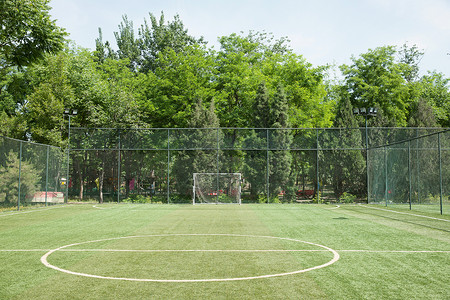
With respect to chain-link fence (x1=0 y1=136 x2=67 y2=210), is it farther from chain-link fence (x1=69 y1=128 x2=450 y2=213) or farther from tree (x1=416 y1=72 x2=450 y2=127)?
tree (x1=416 y1=72 x2=450 y2=127)

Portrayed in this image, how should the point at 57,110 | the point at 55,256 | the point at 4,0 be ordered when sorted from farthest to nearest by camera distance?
1. the point at 57,110
2. the point at 4,0
3. the point at 55,256

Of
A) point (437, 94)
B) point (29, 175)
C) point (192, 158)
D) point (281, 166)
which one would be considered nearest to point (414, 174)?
point (281, 166)

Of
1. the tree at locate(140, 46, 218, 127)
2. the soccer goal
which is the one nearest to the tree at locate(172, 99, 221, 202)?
the soccer goal

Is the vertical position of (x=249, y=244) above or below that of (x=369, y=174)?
below

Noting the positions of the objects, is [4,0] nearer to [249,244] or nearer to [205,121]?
[249,244]

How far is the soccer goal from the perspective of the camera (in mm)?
22219

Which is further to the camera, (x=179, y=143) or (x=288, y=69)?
(x=288, y=69)

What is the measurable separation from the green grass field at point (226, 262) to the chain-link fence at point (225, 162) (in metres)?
11.7

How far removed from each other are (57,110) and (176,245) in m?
21.5

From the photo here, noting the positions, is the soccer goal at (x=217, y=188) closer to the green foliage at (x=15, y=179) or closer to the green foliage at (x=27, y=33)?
the green foliage at (x=15, y=179)

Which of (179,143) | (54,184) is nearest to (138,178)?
(179,143)

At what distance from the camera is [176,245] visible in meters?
8.02

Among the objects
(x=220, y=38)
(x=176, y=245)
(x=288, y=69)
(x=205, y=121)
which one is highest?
(x=220, y=38)

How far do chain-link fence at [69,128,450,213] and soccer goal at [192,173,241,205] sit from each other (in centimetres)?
25
